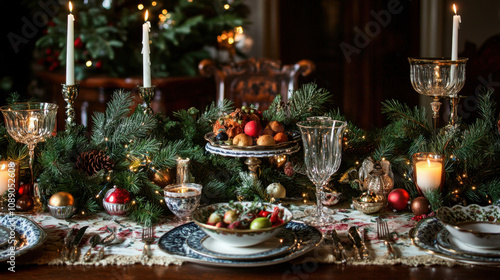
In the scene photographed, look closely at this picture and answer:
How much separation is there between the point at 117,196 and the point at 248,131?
1.15 feet

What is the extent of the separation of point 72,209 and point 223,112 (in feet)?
1.65

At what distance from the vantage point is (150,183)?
1461mm

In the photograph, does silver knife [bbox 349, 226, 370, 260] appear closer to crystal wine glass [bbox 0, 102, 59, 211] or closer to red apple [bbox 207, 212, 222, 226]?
red apple [bbox 207, 212, 222, 226]

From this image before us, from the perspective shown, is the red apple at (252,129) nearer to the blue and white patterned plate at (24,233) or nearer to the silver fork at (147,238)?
the silver fork at (147,238)

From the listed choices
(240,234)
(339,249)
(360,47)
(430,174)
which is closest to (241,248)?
(240,234)

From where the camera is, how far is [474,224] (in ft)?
4.04

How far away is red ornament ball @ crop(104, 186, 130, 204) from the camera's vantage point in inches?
55.7

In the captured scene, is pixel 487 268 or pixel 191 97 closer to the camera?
pixel 487 268

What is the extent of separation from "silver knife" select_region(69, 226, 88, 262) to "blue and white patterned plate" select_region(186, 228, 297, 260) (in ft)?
0.71

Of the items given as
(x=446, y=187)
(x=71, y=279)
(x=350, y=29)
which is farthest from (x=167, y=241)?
(x=350, y=29)

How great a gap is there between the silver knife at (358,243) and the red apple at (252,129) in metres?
0.35

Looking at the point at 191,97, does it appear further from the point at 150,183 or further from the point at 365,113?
the point at 150,183

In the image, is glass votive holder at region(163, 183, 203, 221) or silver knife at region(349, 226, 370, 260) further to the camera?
glass votive holder at region(163, 183, 203, 221)

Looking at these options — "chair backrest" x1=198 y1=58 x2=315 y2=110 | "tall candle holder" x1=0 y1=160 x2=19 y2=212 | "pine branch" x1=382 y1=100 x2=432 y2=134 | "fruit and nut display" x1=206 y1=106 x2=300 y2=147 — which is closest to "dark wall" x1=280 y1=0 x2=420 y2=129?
"chair backrest" x1=198 y1=58 x2=315 y2=110
